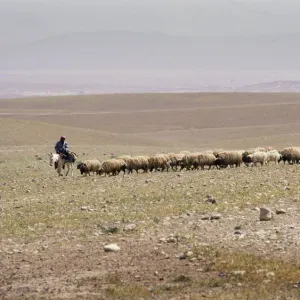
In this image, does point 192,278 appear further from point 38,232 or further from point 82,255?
point 38,232

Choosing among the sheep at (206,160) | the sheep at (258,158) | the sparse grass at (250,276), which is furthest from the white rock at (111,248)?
the sheep at (258,158)

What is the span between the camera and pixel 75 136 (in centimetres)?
5547

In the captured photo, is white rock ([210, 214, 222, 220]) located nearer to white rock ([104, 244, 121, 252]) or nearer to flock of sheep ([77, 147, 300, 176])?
white rock ([104, 244, 121, 252])

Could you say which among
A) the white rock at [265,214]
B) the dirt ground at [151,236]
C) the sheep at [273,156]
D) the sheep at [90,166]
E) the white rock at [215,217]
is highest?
the white rock at [265,214]

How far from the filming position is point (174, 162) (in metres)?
28.1

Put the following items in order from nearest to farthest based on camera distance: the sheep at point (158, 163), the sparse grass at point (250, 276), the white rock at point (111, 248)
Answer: the sparse grass at point (250, 276)
the white rock at point (111, 248)
the sheep at point (158, 163)

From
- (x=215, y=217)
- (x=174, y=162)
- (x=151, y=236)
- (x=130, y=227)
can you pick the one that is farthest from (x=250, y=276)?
(x=174, y=162)

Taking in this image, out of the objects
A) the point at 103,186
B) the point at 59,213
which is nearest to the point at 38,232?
the point at 59,213

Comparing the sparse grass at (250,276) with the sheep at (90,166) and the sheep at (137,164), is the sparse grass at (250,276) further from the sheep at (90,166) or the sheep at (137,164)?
the sheep at (90,166)

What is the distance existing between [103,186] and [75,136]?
3378cm

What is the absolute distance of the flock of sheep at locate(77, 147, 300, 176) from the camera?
27375 millimetres

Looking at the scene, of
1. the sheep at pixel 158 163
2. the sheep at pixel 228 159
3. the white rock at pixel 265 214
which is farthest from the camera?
the sheep at pixel 228 159

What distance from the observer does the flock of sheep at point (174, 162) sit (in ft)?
89.8

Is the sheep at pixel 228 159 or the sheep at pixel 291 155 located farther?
the sheep at pixel 291 155
